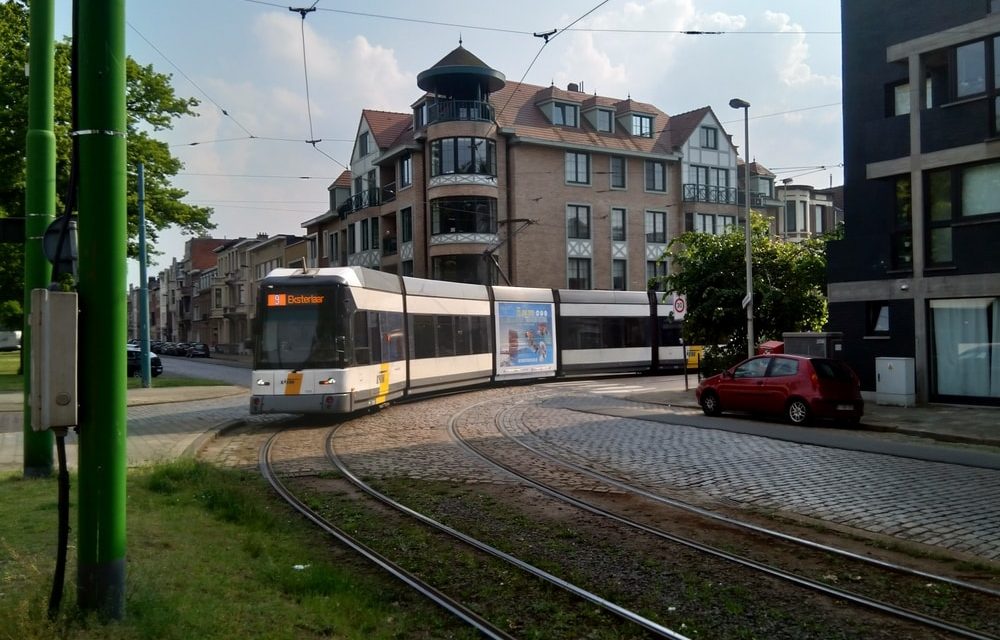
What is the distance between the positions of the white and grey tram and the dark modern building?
32.4 ft

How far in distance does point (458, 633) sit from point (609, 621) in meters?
0.99

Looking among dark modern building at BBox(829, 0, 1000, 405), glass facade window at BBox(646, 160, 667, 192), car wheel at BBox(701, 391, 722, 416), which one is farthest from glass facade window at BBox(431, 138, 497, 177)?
car wheel at BBox(701, 391, 722, 416)

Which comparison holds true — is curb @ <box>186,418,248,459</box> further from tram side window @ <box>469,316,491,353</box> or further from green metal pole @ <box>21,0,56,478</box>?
tram side window @ <box>469,316,491,353</box>

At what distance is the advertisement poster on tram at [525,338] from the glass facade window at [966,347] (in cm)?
1220

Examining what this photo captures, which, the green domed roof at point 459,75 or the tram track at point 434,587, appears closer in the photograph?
the tram track at point 434,587

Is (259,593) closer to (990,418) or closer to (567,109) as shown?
(990,418)

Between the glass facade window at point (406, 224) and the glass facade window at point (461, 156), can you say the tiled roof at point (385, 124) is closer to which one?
the glass facade window at point (406, 224)

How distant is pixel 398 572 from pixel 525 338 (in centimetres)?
2186

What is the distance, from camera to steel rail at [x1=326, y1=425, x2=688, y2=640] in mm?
5410

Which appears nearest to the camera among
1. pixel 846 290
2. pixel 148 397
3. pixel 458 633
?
pixel 458 633

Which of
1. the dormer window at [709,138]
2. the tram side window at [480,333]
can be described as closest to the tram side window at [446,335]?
the tram side window at [480,333]

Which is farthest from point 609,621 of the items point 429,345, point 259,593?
point 429,345

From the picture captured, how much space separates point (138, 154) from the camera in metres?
30.6

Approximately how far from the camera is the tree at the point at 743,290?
25812 millimetres
